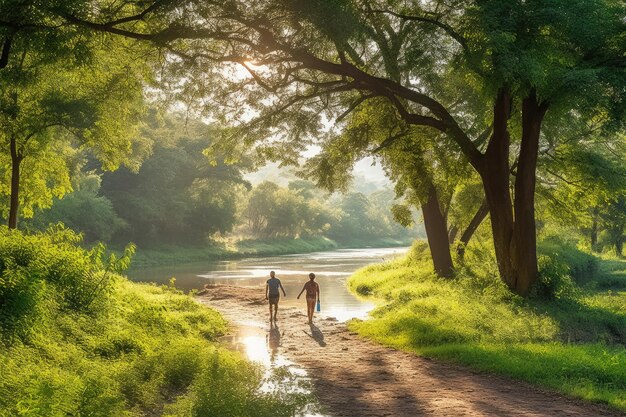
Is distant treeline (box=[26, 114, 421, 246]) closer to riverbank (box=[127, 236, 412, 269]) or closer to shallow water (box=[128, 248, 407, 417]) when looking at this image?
riverbank (box=[127, 236, 412, 269])

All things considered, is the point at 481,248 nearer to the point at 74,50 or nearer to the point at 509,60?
the point at 509,60

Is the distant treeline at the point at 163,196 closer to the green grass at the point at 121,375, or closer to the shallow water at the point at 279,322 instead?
the shallow water at the point at 279,322

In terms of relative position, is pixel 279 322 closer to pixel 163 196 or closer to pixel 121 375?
pixel 121 375

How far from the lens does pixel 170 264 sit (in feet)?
205

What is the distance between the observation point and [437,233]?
2761 centimetres

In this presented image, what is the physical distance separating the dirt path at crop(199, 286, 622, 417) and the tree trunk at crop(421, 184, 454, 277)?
1121cm

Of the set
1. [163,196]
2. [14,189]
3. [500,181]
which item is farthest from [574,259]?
[163,196]

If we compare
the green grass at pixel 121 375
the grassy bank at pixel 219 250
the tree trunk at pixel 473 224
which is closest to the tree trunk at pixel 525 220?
the tree trunk at pixel 473 224

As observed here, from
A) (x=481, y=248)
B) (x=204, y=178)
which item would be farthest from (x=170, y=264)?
(x=481, y=248)

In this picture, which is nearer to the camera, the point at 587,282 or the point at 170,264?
the point at 587,282

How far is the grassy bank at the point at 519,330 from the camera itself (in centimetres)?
1150

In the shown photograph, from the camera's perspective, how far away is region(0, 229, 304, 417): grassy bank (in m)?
7.78

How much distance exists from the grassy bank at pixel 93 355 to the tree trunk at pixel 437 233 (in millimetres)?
13709

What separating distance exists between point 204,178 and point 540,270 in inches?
2411
